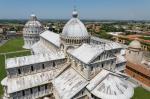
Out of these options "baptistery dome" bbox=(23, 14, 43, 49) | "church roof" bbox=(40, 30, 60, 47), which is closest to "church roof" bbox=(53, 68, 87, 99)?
"church roof" bbox=(40, 30, 60, 47)

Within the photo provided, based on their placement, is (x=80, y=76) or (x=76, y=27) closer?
(x=80, y=76)

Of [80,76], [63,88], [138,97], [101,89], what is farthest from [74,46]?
[138,97]

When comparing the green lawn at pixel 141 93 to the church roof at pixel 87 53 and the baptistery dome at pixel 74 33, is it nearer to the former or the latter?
the church roof at pixel 87 53

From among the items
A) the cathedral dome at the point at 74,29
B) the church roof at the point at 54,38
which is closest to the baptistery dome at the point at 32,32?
the church roof at the point at 54,38

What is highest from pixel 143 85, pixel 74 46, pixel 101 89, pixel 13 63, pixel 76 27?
pixel 76 27

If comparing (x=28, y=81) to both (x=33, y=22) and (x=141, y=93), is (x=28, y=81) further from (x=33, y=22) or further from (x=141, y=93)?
(x=33, y=22)

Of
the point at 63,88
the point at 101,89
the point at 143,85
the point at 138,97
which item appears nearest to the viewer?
the point at 101,89

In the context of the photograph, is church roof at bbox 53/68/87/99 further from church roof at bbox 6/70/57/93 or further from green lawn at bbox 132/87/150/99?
green lawn at bbox 132/87/150/99

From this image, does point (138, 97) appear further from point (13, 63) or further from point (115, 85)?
point (13, 63)
